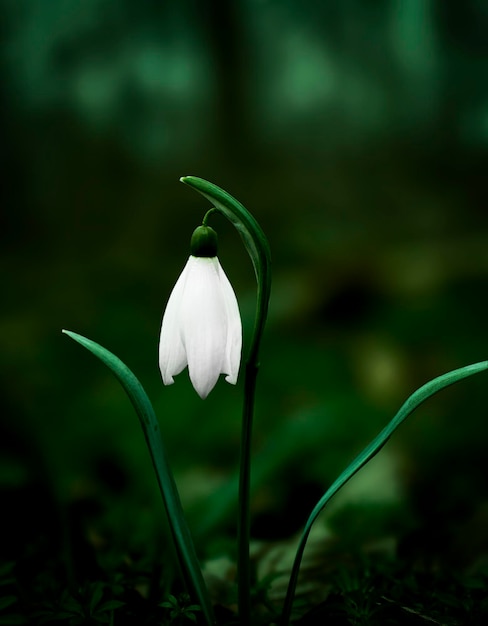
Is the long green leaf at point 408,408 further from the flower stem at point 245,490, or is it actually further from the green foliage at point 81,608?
A: the green foliage at point 81,608

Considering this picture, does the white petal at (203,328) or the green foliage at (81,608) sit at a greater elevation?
the white petal at (203,328)

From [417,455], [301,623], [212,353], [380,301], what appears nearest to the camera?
[212,353]

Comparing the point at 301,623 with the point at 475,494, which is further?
the point at 475,494

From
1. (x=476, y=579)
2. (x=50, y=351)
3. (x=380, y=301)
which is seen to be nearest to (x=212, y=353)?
(x=476, y=579)

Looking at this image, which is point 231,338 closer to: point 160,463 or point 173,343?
point 173,343

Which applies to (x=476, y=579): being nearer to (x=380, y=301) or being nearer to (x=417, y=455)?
(x=417, y=455)

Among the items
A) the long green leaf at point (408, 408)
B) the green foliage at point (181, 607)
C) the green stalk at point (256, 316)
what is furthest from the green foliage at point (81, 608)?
the long green leaf at point (408, 408)

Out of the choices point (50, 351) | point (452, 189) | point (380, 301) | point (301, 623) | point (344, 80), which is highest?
point (344, 80)

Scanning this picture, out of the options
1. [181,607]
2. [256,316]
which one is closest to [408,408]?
[256,316]
